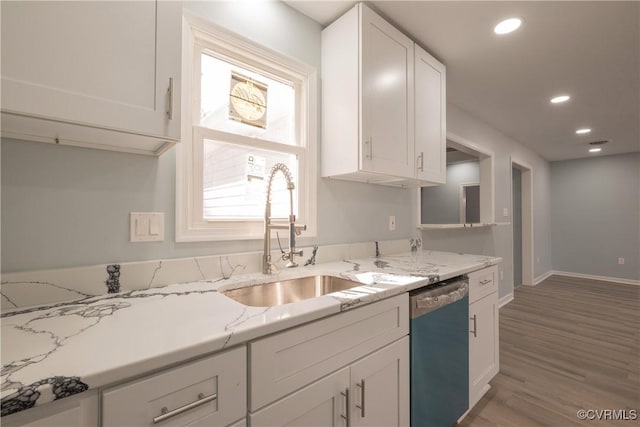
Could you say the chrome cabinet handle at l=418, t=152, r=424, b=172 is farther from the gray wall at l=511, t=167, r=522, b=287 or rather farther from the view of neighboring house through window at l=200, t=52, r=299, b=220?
the gray wall at l=511, t=167, r=522, b=287

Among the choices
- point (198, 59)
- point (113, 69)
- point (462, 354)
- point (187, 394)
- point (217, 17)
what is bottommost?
point (462, 354)

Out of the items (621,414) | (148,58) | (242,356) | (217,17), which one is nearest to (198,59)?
(217,17)

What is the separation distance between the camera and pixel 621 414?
1.75 metres

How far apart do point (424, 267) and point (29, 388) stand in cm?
160

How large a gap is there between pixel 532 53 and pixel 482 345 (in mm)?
2070

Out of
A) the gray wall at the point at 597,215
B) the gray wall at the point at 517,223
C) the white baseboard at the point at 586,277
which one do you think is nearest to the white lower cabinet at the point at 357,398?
the gray wall at the point at 517,223

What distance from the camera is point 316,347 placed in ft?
2.96

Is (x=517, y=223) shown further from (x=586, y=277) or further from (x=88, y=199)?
(x=88, y=199)

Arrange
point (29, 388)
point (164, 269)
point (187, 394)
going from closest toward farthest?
point (29, 388)
point (187, 394)
point (164, 269)

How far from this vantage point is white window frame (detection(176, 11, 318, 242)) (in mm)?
1250

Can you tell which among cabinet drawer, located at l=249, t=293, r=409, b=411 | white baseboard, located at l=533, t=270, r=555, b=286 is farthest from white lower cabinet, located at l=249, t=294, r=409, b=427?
white baseboard, located at l=533, t=270, r=555, b=286

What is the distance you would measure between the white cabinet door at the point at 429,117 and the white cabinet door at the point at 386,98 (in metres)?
0.09

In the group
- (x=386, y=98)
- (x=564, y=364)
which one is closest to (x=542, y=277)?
(x=564, y=364)

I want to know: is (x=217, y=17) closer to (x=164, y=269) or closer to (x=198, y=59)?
(x=198, y=59)
